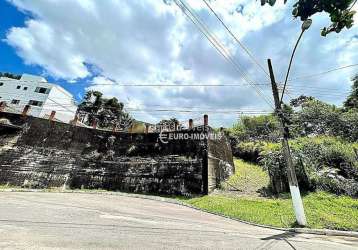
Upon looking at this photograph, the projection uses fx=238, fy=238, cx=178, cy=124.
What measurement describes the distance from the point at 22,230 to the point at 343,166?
17.2 m

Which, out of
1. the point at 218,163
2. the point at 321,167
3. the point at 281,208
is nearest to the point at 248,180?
the point at 218,163

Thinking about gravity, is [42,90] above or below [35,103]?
above

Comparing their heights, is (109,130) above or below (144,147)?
above

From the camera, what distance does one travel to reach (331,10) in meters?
2.38

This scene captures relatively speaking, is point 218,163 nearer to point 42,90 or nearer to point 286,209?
point 286,209

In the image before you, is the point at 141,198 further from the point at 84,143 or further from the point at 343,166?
the point at 343,166

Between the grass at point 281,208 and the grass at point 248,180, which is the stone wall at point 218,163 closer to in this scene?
the grass at point 248,180

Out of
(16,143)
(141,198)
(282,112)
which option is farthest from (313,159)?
(16,143)

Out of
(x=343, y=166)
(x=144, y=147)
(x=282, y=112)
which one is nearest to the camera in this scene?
(x=282, y=112)

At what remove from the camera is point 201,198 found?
46.9ft

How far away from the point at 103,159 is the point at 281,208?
13746 mm

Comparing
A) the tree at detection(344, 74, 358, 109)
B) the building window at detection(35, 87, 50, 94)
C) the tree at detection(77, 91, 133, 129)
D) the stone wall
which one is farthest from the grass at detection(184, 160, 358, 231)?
the building window at detection(35, 87, 50, 94)

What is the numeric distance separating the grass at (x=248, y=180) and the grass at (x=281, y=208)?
6 cm

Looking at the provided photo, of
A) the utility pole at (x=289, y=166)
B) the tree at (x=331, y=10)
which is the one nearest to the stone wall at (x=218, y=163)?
the utility pole at (x=289, y=166)
